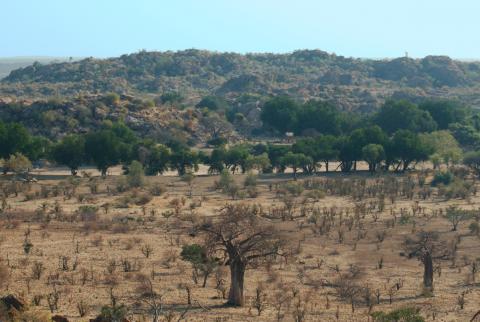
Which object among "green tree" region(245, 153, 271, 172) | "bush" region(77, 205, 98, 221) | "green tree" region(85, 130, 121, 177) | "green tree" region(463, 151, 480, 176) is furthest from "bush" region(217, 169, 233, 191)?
"green tree" region(463, 151, 480, 176)

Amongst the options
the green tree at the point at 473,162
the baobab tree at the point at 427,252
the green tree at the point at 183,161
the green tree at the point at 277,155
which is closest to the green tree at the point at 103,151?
the green tree at the point at 183,161

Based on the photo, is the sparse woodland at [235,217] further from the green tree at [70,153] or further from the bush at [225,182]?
the bush at [225,182]

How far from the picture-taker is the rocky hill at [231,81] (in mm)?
145750

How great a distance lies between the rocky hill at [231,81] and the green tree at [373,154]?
63903 mm

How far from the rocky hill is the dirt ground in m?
86.5

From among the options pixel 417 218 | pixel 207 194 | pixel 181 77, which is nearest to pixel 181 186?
pixel 207 194

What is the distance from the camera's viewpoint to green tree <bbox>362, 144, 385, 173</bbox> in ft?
213

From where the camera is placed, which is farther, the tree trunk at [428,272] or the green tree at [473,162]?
the green tree at [473,162]

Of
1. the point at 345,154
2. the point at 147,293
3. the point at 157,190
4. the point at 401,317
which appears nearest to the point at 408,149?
the point at 345,154

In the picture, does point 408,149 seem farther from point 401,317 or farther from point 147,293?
point 401,317

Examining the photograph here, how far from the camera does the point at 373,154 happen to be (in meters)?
64.8

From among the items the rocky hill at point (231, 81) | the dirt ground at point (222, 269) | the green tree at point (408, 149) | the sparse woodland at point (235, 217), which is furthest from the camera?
the rocky hill at point (231, 81)

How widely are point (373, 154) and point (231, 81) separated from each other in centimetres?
9980

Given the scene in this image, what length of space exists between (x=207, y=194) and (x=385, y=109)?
1913 inches
